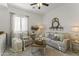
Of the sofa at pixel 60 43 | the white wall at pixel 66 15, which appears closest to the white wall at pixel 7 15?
the white wall at pixel 66 15

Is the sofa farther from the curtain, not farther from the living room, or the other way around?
the curtain

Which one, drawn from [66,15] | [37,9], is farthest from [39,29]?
[66,15]

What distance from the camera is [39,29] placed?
173 centimetres

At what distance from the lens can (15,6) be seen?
166cm

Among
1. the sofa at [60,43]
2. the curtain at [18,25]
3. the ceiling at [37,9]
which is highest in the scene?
the ceiling at [37,9]

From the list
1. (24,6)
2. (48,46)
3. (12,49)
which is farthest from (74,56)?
(24,6)

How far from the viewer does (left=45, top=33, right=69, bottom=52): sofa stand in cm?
168

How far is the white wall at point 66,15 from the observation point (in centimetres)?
165

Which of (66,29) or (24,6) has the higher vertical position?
(24,6)

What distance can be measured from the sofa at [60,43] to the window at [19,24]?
454 mm

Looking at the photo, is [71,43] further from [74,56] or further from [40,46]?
[40,46]

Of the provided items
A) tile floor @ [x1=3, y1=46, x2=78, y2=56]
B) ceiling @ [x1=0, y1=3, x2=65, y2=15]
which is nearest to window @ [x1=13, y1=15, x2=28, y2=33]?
ceiling @ [x1=0, y1=3, x2=65, y2=15]

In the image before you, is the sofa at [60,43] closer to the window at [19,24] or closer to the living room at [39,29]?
the living room at [39,29]

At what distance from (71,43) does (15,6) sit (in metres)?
1.17
